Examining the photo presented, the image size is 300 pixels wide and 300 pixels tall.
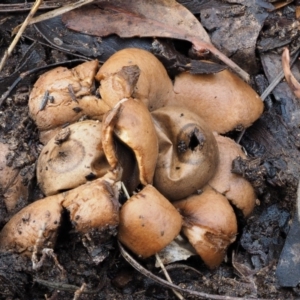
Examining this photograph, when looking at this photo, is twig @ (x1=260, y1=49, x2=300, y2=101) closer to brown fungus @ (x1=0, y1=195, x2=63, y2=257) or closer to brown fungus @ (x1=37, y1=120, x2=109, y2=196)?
brown fungus @ (x1=37, y1=120, x2=109, y2=196)

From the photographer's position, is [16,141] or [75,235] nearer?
[75,235]

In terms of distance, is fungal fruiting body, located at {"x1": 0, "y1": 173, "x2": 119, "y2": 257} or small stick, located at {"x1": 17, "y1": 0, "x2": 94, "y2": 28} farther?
small stick, located at {"x1": 17, "y1": 0, "x2": 94, "y2": 28}

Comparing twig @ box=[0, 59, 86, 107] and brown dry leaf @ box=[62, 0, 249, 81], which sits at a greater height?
brown dry leaf @ box=[62, 0, 249, 81]

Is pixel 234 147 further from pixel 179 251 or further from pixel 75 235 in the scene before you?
pixel 75 235

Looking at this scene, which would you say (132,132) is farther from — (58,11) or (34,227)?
(58,11)

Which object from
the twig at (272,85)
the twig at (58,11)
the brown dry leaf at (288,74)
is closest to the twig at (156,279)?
the brown dry leaf at (288,74)

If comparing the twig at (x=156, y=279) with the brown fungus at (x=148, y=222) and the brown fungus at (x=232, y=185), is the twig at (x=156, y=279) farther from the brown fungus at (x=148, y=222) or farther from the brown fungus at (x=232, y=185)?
the brown fungus at (x=232, y=185)

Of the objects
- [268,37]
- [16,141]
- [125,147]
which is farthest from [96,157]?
[268,37]

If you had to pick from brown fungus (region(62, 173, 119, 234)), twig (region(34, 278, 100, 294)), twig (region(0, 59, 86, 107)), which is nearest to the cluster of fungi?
brown fungus (region(62, 173, 119, 234))
